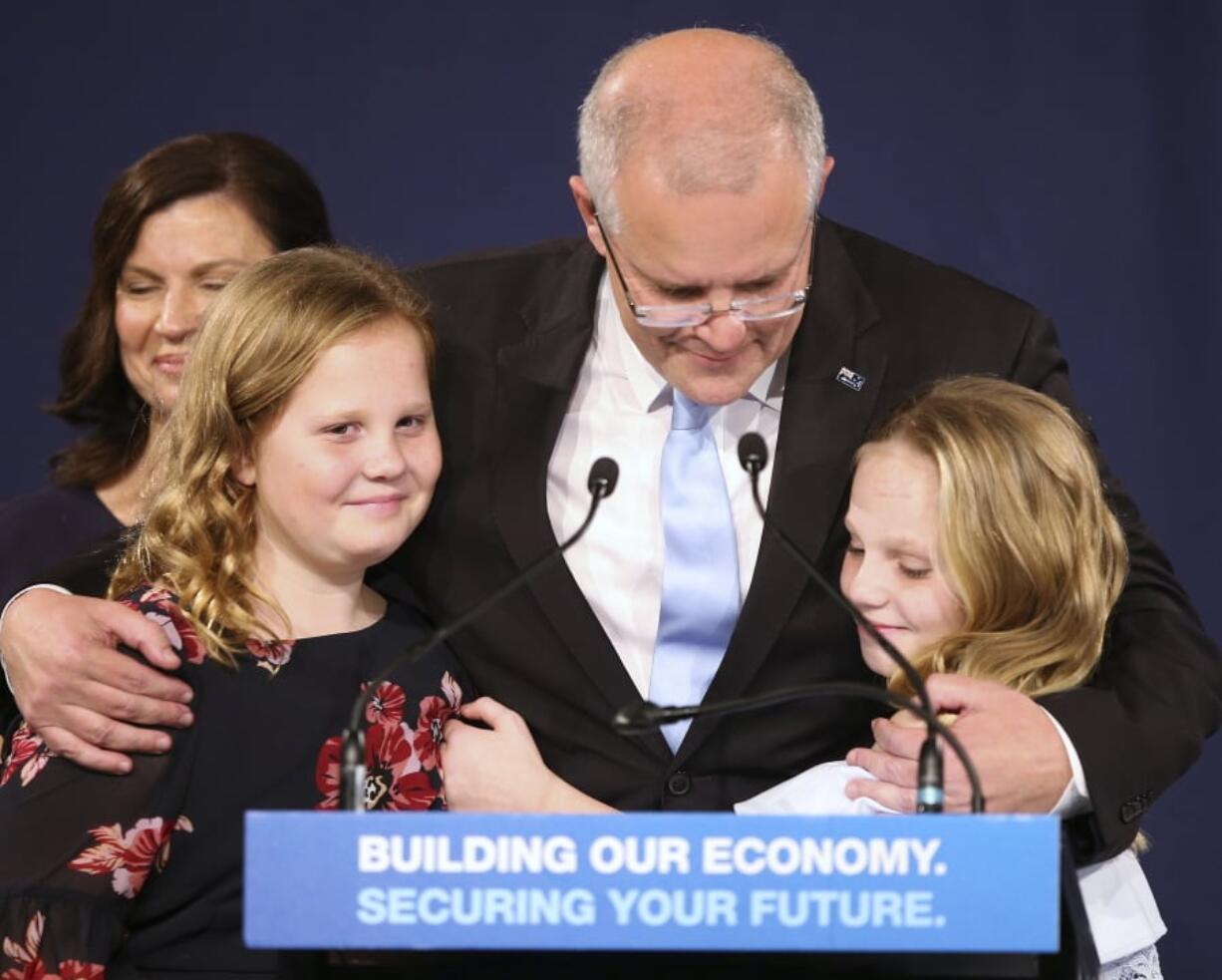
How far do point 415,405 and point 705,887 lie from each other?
1.02m

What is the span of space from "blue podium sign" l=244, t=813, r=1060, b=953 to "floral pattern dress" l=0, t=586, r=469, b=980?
0.70m

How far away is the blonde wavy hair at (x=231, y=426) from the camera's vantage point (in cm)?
238

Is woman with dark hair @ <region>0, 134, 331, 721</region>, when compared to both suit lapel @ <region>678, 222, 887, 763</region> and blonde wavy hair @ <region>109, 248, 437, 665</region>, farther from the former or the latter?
suit lapel @ <region>678, 222, 887, 763</region>

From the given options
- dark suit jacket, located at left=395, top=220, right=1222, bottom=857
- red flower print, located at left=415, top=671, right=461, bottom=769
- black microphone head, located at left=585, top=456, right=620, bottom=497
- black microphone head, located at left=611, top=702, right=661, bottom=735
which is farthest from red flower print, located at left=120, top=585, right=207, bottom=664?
black microphone head, located at left=611, top=702, right=661, bottom=735

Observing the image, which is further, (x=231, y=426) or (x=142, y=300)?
(x=142, y=300)

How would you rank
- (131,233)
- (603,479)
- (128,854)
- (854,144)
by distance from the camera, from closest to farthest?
(603,479) → (128,854) → (131,233) → (854,144)

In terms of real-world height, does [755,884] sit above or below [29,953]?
below

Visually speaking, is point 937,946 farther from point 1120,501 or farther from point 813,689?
point 1120,501

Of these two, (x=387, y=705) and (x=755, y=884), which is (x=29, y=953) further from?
(x=755, y=884)

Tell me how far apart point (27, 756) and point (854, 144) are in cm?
216

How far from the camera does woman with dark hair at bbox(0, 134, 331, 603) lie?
118 inches

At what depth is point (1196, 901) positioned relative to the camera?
12.3 feet

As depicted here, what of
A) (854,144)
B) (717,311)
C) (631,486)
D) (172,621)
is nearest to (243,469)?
(172,621)

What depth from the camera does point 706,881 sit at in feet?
5.11
